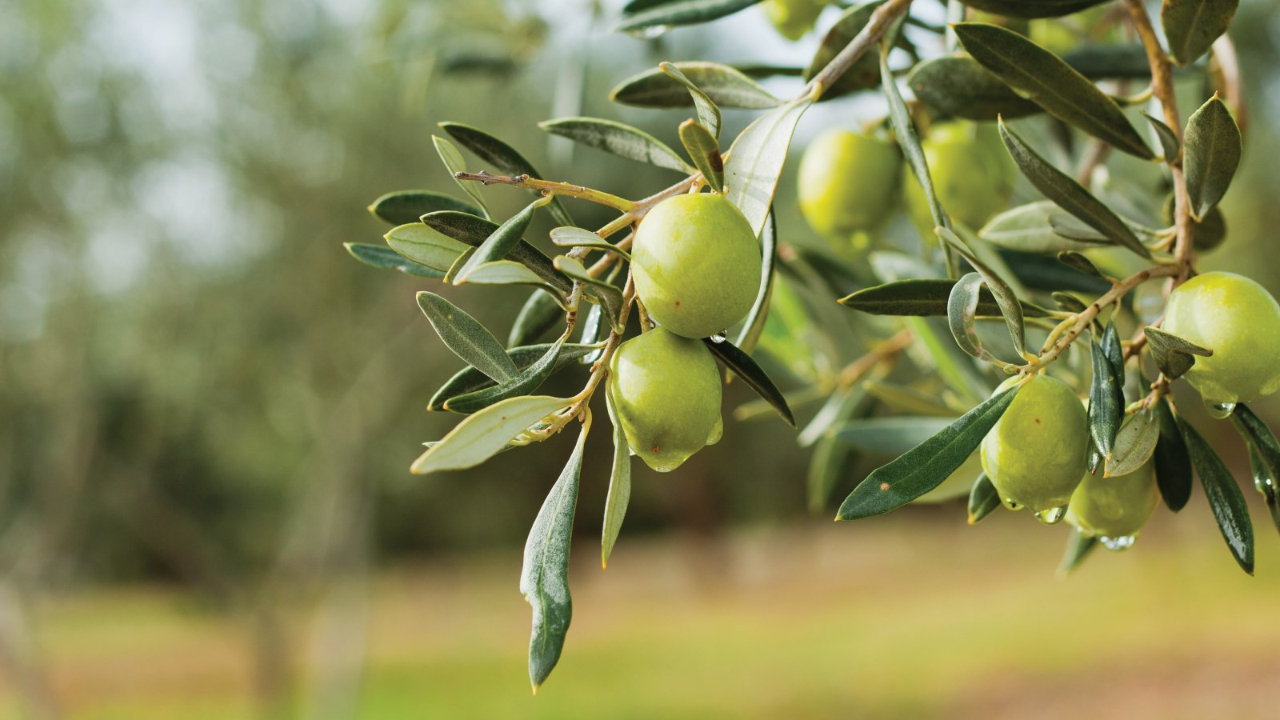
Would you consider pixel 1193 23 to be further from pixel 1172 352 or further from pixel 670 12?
pixel 670 12

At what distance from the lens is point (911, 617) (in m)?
13.6

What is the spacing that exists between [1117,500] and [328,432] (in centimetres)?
797

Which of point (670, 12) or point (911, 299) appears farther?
point (670, 12)

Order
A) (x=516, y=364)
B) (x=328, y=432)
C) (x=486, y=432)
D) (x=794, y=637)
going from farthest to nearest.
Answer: (x=794, y=637) → (x=328, y=432) → (x=516, y=364) → (x=486, y=432)

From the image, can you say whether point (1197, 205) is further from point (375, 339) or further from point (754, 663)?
Result: point (754, 663)

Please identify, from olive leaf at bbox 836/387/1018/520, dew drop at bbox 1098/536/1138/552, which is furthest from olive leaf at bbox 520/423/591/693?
dew drop at bbox 1098/536/1138/552

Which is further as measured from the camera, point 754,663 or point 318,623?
point 318,623

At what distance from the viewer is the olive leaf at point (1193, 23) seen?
0.58 m

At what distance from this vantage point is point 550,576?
0.45m

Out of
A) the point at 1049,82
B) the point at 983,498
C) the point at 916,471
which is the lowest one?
the point at 983,498

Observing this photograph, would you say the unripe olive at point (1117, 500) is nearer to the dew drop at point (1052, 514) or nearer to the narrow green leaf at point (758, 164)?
the dew drop at point (1052, 514)

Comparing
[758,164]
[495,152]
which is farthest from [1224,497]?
[495,152]

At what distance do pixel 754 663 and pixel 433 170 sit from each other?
713 centimetres

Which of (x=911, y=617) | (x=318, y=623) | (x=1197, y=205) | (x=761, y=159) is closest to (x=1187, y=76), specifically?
(x=1197, y=205)
